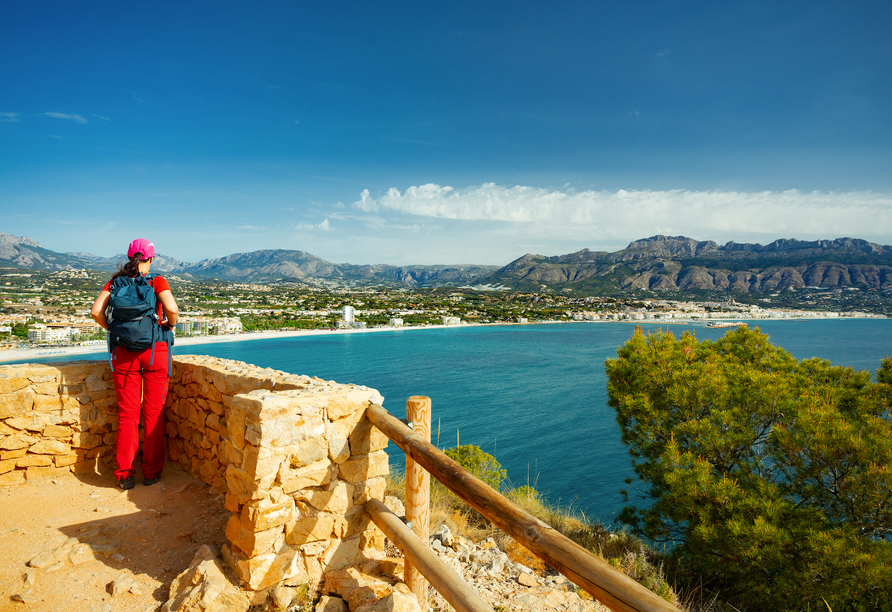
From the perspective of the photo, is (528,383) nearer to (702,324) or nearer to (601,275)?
(702,324)

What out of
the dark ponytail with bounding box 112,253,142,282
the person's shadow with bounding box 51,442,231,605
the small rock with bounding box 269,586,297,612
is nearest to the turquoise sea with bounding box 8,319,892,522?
the small rock with bounding box 269,586,297,612

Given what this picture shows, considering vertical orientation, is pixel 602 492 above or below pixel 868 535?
below

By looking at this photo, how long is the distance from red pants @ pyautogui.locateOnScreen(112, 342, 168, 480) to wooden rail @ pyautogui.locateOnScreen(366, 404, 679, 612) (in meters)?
2.76

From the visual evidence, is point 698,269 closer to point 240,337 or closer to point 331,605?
point 240,337

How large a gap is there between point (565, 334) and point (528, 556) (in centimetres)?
7452

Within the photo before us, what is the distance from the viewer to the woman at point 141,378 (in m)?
4.05

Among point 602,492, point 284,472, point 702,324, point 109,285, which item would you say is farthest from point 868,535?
point 702,324

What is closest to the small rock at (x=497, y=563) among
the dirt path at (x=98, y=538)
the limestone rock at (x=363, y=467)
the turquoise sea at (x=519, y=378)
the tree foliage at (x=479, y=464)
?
the turquoise sea at (x=519, y=378)

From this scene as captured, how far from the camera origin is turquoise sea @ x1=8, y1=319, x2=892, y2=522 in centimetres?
1847

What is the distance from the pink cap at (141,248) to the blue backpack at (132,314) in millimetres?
235

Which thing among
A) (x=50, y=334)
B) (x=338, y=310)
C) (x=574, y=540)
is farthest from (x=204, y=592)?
(x=338, y=310)

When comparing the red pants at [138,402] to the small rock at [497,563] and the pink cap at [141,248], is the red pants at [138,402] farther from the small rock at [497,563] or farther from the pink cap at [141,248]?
the small rock at [497,563]

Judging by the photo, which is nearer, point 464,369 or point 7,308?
point 464,369

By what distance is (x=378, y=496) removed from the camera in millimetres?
3105
